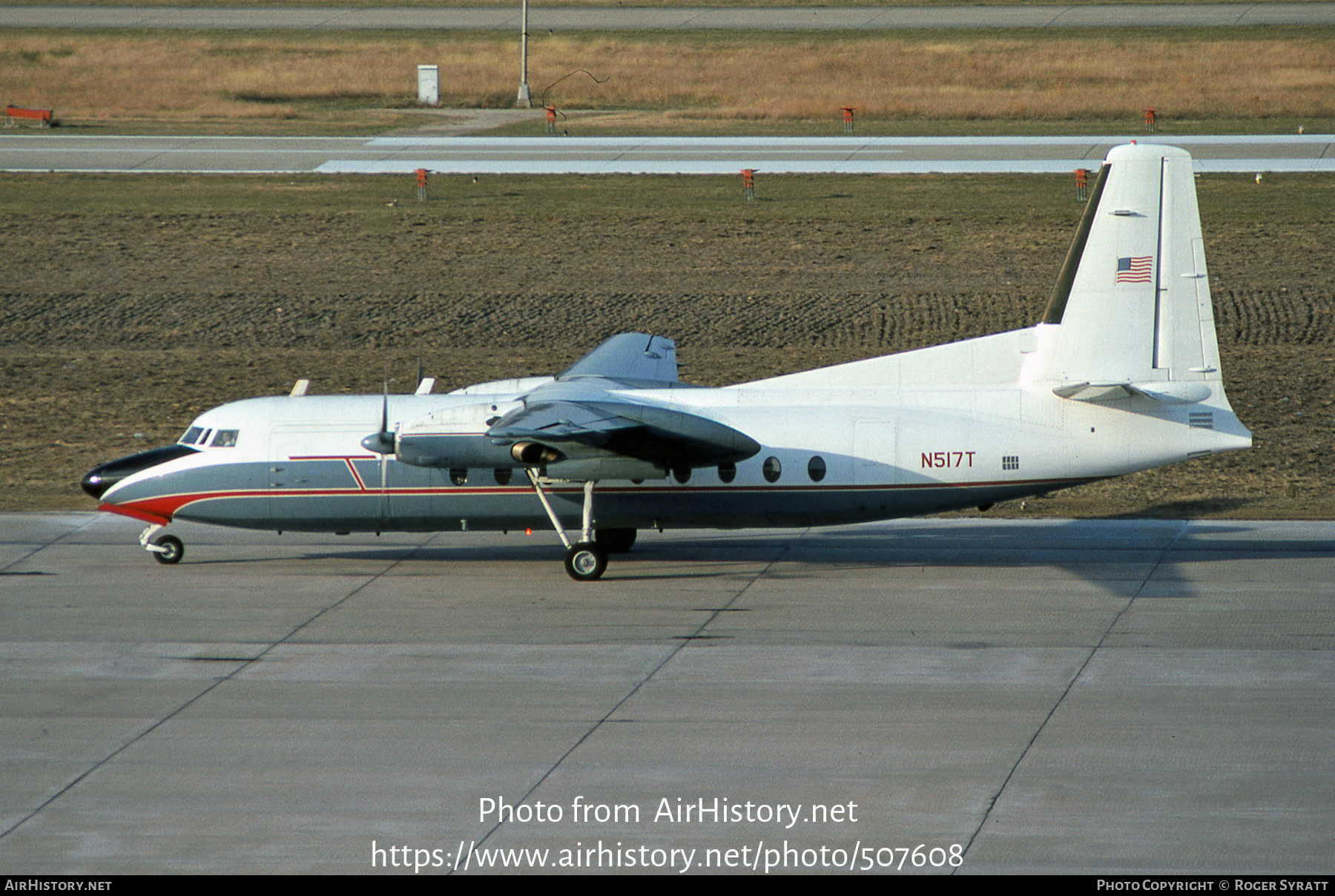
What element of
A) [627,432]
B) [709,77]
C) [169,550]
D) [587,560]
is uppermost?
[709,77]

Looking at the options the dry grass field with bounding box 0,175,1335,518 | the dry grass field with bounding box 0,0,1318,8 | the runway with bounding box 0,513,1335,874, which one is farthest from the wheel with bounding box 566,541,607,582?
the dry grass field with bounding box 0,0,1318,8

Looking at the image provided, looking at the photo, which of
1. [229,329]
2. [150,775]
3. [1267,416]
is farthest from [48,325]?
[1267,416]

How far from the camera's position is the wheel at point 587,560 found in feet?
71.7

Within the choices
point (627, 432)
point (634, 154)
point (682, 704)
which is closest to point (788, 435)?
point (627, 432)

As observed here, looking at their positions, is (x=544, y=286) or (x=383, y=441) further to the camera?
(x=544, y=286)

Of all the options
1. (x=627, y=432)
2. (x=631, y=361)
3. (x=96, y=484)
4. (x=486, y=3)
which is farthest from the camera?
(x=486, y=3)

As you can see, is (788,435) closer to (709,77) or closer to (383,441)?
(383,441)

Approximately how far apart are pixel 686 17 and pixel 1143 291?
66.0 metres

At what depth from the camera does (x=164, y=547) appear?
23281 millimetres

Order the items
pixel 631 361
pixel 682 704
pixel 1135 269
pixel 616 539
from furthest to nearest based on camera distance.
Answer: pixel 631 361, pixel 616 539, pixel 1135 269, pixel 682 704

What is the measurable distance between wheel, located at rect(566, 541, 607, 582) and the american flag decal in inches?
334

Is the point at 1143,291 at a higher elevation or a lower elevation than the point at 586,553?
higher

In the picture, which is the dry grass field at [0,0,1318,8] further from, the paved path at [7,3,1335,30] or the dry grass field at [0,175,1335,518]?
the dry grass field at [0,175,1335,518]

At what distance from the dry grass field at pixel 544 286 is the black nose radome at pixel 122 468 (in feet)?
17.8
